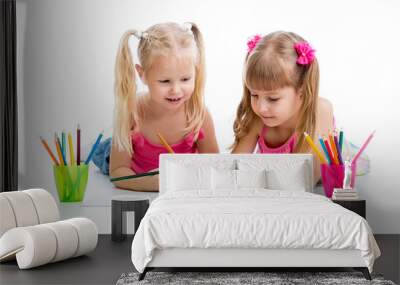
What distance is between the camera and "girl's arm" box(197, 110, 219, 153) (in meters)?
6.78

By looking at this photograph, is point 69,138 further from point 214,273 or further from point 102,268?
point 214,273

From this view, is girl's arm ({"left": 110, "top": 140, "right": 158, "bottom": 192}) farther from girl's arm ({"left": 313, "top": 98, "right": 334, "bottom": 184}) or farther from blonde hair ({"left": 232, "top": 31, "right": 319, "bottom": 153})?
girl's arm ({"left": 313, "top": 98, "right": 334, "bottom": 184})

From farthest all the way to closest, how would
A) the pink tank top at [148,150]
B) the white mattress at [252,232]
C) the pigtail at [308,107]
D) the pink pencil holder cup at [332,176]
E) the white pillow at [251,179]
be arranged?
the pink tank top at [148,150] → the pigtail at [308,107] → the pink pencil holder cup at [332,176] → the white pillow at [251,179] → the white mattress at [252,232]

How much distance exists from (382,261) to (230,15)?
111 inches

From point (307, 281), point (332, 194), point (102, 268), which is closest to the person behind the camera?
point (307, 281)

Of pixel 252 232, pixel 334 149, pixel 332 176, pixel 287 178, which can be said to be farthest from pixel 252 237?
pixel 334 149

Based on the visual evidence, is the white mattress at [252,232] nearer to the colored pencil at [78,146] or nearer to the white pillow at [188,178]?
the white pillow at [188,178]

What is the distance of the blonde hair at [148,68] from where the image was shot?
6.75 m

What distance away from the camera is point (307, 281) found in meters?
4.57

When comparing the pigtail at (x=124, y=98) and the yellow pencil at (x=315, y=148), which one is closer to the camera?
the yellow pencil at (x=315, y=148)

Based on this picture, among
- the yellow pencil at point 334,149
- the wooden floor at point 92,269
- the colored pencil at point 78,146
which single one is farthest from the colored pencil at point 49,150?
the yellow pencil at point 334,149

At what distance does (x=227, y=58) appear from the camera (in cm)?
678

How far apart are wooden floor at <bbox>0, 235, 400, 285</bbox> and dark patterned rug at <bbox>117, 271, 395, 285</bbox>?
18cm

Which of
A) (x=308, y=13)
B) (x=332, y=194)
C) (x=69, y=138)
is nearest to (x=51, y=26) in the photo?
(x=69, y=138)
